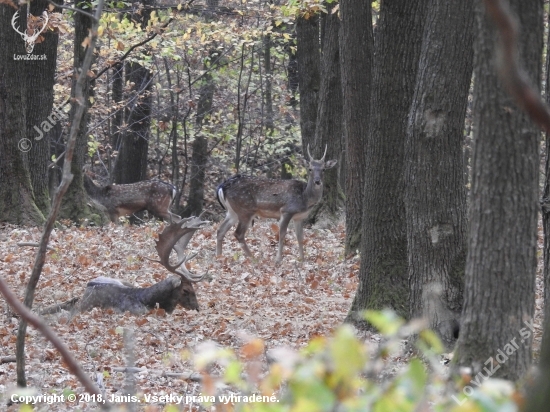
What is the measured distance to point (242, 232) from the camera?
15266 mm

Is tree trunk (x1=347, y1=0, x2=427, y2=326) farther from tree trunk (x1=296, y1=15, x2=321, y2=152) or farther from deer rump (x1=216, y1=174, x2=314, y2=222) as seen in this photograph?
tree trunk (x1=296, y1=15, x2=321, y2=152)

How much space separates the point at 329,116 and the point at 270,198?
205 centimetres

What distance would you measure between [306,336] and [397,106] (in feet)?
8.36

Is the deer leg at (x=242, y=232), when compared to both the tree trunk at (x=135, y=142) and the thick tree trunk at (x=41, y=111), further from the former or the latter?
the tree trunk at (x=135, y=142)

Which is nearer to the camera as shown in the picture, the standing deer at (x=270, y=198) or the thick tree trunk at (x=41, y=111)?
the standing deer at (x=270, y=198)

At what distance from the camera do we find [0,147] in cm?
1587

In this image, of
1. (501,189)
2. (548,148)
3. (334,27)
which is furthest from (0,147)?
(501,189)

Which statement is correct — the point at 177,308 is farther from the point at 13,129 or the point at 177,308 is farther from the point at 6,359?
the point at 13,129

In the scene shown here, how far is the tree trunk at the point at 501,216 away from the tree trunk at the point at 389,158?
157 inches

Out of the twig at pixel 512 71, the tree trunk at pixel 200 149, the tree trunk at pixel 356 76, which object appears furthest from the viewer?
the tree trunk at pixel 200 149

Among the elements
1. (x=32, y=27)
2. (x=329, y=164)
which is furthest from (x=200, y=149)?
(x=32, y=27)

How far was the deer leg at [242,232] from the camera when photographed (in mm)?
14638

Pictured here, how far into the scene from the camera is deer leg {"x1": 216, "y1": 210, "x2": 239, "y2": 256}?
14867 mm

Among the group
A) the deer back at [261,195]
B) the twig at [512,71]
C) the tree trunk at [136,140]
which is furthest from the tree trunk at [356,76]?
the tree trunk at [136,140]
